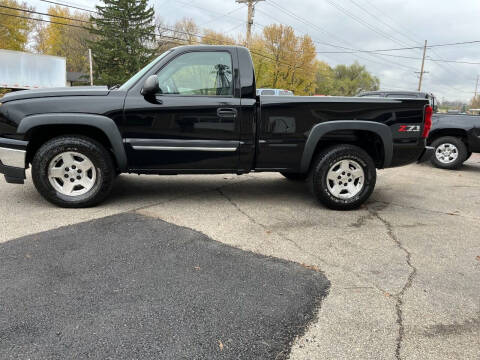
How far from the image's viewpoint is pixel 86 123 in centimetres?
403

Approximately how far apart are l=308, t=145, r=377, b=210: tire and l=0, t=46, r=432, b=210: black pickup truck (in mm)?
13

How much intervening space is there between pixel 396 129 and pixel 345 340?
10.8ft

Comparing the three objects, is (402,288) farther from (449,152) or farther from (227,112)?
(449,152)

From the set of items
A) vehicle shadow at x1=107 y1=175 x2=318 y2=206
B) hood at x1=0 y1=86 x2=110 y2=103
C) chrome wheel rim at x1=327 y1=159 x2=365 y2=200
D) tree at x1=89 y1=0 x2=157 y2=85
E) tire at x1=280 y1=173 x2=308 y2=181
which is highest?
tree at x1=89 y1=0 x2=157 y2=85

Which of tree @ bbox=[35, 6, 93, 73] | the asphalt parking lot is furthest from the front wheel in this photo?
tree @ bbox=[35, 6, 93, 73]

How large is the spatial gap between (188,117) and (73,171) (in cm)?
147

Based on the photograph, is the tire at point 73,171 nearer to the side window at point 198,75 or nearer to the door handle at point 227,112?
the side window at point 198,75

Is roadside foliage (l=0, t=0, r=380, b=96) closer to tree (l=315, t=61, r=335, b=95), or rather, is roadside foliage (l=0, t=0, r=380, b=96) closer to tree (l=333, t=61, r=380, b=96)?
tree (l=315, t=61, r=335, b=95)

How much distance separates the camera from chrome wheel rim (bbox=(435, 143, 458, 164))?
28.2ft

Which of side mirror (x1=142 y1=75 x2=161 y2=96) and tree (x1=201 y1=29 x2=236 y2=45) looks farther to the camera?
tree (x1=201 y1=29 x2=236 y2=45)

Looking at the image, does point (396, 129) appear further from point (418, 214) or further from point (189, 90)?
point (189, 90)

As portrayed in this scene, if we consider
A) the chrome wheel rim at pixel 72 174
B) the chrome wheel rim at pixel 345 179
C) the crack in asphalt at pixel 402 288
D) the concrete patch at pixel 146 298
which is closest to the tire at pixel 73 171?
the chrome wheel rim at pixel 72 174

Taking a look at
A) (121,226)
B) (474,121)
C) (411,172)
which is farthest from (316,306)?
(474,121)

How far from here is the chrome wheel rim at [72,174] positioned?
4168 mm
